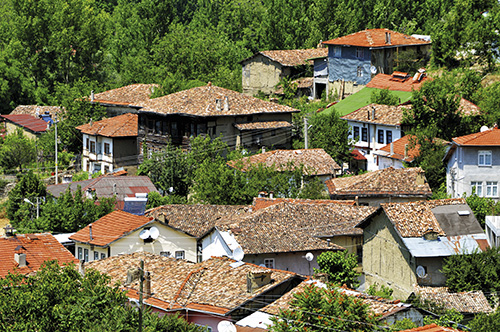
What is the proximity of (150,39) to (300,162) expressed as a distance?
47.0 m

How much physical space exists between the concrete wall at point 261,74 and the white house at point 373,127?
14.9 m

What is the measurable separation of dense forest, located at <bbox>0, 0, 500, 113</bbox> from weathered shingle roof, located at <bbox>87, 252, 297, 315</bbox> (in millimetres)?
40816

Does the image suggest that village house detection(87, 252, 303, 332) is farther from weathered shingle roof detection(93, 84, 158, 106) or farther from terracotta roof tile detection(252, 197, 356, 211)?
weathered shingle roof detection(93, 84, 158, 106)

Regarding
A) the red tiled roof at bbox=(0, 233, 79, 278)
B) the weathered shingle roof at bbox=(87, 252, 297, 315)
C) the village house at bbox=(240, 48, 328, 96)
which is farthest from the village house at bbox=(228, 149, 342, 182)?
the village house at bbox=(240, 48, 328, 96)

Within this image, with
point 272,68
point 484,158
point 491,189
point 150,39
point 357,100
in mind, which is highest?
point 150,39

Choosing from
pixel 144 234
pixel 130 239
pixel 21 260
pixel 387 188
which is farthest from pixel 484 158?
pixel 21 260

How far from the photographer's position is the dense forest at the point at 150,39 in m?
82.3

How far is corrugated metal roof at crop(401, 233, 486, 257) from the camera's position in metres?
34.9

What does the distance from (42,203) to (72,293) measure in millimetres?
24137

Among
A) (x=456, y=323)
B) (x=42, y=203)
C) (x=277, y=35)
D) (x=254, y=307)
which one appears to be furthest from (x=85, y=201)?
(x=277, y=35)

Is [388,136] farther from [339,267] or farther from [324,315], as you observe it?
[324,315]

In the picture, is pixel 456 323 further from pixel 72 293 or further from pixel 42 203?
pixel 42 203

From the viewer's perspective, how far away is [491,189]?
4619cm

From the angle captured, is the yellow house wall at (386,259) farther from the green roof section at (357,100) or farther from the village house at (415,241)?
the green roof section at (357,100)
